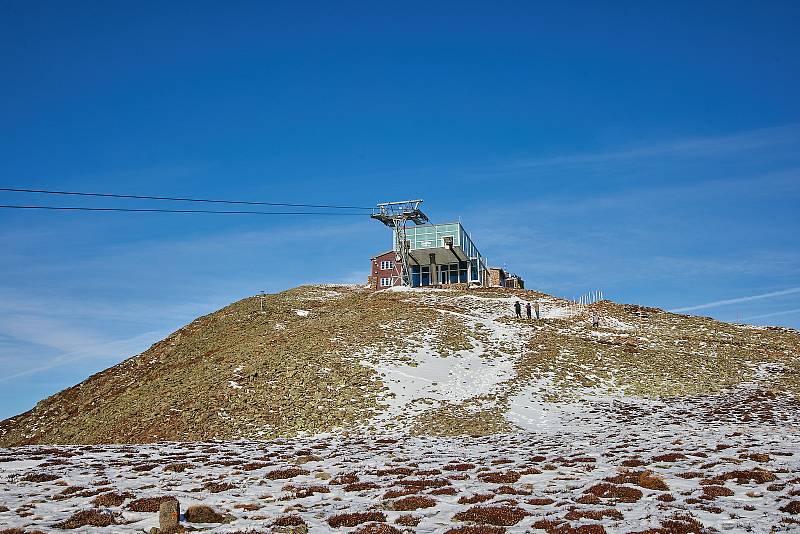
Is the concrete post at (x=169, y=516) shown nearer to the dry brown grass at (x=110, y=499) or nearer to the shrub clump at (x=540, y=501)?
the dry brown grass at (x=110, y=499)

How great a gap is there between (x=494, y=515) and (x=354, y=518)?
145 inches

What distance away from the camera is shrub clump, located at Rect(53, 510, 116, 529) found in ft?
49.5

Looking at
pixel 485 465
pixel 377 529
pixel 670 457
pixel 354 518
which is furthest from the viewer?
pixel 485 465

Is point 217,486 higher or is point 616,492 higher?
point 217,486

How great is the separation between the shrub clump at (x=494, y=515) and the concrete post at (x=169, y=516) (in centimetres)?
712

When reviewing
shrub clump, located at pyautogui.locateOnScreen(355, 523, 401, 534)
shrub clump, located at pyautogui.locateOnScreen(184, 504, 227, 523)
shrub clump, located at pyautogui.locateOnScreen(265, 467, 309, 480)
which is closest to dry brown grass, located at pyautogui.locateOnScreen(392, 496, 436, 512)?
shrub clump, located at pyautogui.locateOnScreen(355, 523, 401, 534)

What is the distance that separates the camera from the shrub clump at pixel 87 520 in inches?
595

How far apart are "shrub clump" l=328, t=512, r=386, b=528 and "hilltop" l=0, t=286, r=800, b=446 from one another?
20808 millimetres

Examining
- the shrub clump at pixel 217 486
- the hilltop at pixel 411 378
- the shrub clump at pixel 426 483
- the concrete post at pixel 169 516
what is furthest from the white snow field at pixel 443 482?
the hilltop at pixel 411 378

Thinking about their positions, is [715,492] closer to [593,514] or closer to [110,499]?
[593,514]

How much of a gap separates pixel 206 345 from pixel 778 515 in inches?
2035

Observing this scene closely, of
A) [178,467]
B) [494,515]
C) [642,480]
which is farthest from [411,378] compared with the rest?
[494,515]

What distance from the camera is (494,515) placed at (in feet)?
50.8

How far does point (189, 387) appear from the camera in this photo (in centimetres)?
4553
